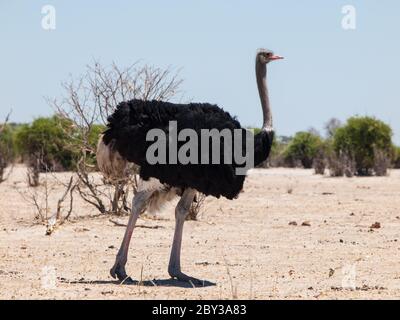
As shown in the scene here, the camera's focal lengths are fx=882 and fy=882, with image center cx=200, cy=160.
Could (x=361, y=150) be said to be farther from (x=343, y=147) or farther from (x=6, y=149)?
(x=6, y=149)

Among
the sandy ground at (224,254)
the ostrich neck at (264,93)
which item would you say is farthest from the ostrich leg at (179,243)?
the ostrich neck at (264,93)

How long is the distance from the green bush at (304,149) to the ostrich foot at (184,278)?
108ft

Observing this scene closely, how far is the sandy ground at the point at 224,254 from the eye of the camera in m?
6.78

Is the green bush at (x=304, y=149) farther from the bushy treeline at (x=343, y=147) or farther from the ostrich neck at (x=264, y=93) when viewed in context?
the ostrich neck at (x=264, y=93)

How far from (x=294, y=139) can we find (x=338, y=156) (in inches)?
400

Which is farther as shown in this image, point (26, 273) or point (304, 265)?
point (304, 265)

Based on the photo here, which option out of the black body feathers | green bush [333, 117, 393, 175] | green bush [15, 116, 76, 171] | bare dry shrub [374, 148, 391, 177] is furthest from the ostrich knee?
green bush [333, 117, 393, 175]

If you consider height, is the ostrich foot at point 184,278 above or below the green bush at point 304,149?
below

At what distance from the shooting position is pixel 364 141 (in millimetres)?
30641

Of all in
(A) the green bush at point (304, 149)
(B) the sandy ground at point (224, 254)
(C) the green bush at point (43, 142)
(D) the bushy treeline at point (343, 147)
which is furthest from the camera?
(A) the green bush at point (304, 149)

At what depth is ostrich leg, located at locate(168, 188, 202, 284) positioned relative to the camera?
7406 mm

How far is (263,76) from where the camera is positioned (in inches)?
320
